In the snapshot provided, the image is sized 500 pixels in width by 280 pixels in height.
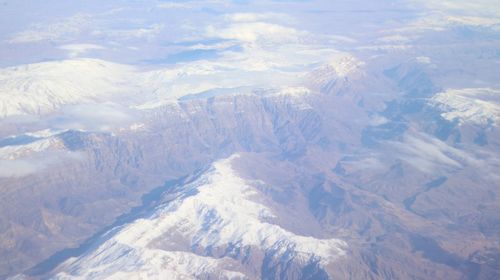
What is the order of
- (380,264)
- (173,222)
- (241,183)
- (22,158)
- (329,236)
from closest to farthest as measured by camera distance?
(380,264), (173,222), (329,236), (241,183), (22,158)

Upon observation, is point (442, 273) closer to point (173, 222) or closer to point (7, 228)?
point (173, 222)

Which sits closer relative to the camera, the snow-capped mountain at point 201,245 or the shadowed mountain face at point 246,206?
the snow-capped mountain at point 201,245

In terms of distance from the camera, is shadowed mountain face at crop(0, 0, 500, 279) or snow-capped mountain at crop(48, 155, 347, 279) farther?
shadowed mountain face at crop(0, 0, 500, 279)

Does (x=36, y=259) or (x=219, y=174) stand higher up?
(x=219, y=174)

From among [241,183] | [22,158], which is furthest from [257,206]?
[22,158]

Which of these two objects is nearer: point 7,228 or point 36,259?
point 36,259

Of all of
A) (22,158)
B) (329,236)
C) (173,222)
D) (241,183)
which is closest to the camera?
(173,222)

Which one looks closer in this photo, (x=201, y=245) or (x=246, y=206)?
(x=201, y=245)

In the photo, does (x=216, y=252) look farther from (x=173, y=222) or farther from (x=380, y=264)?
(x=380, y=264)

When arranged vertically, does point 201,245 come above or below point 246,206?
below

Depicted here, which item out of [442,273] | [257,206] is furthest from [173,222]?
[442,273]
